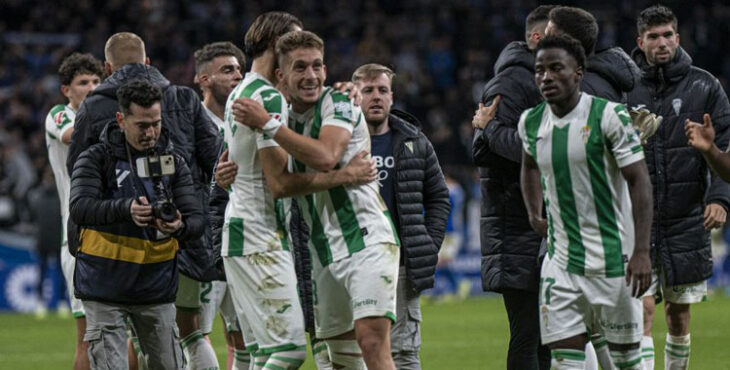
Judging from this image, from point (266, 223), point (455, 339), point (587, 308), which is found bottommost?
point (455, 339)

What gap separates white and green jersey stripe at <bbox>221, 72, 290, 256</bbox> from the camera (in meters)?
5.84

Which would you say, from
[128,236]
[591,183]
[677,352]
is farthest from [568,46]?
[677,352]

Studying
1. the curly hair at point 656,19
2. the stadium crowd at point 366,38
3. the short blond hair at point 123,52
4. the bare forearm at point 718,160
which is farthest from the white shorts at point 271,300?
the stadium crowd at point 366,38

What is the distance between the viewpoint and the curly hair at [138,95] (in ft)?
20.8

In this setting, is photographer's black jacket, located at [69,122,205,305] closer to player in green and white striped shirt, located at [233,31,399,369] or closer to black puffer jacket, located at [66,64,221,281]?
black puffer jacket, located at [66,64,221,281]

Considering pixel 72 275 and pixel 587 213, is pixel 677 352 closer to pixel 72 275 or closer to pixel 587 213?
pixel 587 213

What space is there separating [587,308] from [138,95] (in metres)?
2.64

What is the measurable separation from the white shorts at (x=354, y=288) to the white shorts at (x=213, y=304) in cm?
194

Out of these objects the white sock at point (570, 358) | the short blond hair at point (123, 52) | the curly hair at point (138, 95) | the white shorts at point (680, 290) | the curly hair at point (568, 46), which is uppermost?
the short blond hair at point (123, 52)

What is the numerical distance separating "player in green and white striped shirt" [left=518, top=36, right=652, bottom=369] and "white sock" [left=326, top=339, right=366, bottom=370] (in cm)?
96

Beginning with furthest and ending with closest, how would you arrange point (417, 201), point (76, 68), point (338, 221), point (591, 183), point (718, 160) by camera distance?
point (76, 68), point (417, 201), point (718, 160), point (338, 221), point (591, 183)

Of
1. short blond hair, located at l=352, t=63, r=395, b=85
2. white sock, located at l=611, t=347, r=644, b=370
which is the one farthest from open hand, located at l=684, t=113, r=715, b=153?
short blond hair, located at l=352, t=63, r=395, b=85

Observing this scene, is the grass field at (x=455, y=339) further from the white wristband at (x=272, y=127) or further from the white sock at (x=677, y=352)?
the white wristband at (x=272, y=127)

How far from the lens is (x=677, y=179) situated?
770 cm
